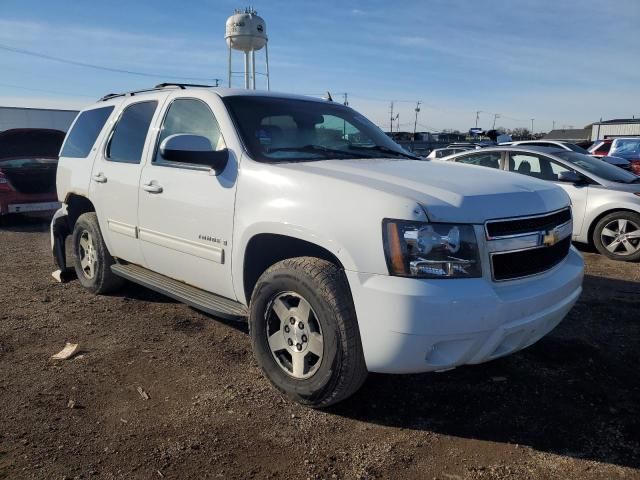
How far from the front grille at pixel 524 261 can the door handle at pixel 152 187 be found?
8.04ft

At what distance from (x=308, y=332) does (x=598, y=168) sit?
626 cm

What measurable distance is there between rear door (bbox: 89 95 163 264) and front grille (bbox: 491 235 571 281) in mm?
2809

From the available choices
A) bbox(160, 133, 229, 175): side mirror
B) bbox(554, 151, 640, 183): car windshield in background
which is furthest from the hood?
bbox(554, 151, 640, 183): car windshield in background

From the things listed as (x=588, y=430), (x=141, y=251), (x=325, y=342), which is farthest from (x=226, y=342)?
(x=588, y=430)

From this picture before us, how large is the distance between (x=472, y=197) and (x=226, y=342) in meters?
2.30

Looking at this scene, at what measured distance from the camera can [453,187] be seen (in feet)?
9.32

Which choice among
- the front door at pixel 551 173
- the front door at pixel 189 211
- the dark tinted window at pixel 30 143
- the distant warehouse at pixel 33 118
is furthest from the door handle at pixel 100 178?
the distant warehouse at pixel 33 118

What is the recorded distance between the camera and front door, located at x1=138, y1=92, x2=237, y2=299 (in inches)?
134

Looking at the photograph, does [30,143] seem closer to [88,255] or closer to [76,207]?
[76,207]

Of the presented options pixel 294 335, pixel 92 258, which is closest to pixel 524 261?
pixel 294 335

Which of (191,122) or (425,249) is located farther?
(191,122)

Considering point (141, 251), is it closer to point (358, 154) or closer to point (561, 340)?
point (358, 154)

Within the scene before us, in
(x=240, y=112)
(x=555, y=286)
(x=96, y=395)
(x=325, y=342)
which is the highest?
(x=240, y=112)

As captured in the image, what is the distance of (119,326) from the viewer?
445cm
